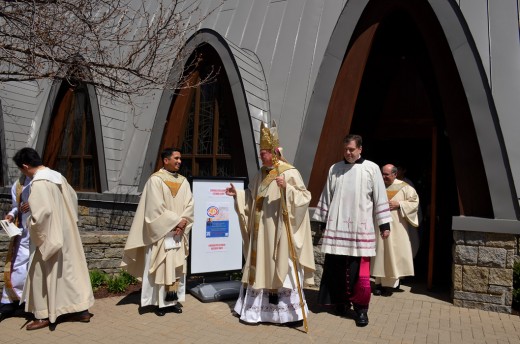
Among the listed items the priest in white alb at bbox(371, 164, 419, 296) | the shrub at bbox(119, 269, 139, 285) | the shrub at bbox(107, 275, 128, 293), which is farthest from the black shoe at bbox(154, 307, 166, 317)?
the priest in white alb at bbox(371, 164, 419, 296)

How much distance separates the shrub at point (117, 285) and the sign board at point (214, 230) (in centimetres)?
107

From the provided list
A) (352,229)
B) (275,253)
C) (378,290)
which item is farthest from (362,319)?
(378,290)

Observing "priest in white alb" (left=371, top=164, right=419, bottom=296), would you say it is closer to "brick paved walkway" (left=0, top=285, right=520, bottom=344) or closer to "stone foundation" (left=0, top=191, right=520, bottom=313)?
"brick paved walkway" (left=0, top=285, right=520, bottom=344)

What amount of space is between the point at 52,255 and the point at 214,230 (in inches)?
90.4

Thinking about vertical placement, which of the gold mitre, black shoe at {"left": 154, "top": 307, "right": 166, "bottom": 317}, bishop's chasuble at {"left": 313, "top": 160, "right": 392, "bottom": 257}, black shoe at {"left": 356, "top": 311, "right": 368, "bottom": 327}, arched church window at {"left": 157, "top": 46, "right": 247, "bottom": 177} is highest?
arched church window at {"left": 157, "top": 46, "right": 247, "bottom": 177}

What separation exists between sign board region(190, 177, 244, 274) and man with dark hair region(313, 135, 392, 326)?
1594 mm

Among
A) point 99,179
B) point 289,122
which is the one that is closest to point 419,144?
point 289,122

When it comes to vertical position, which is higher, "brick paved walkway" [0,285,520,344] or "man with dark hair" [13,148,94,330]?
"man with dark hair" [13,148,94,330]

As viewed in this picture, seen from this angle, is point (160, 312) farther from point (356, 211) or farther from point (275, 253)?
point (356, 211)

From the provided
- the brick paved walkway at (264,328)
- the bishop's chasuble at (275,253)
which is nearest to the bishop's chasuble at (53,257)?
the brick paved walkway at (264,328)

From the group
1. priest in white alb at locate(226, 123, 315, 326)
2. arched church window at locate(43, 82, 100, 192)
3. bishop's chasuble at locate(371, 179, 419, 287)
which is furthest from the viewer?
arched church window at locate(43, 82, 100, 192)

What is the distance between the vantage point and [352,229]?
4957 mm

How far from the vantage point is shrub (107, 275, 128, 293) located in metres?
6.04

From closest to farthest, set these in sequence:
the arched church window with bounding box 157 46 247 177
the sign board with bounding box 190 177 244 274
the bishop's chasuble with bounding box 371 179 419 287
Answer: the sign board with bounding box 190 177 244 274 < the bishop's chasuble with bounding box 371 179 419 287 < the arched church window with bounding box 157 46 247 177
